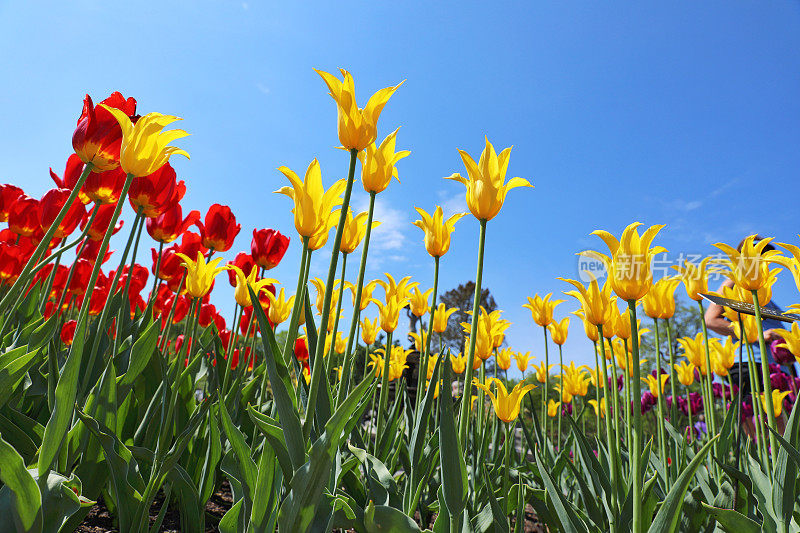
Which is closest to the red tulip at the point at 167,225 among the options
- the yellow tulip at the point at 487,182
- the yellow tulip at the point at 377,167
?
the yellow tulip at the point at 377,167

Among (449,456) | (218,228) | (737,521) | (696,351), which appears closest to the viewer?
(449,456)

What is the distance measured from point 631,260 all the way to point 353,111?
1065 millimetres

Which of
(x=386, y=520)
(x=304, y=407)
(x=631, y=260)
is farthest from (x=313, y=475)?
(x=631, y=260)

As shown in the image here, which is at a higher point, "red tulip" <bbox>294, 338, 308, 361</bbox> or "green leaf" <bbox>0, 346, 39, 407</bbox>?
"red tulip" <bbox>294, 338, 308, 361</bbox>

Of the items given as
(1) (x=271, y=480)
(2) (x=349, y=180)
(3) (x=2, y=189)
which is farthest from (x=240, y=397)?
(3) (x=2, y=189)

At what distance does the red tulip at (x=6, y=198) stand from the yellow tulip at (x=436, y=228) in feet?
A: 9.35

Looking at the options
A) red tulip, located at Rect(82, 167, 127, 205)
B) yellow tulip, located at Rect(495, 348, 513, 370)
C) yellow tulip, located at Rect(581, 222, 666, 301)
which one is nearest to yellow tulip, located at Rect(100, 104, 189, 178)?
red tulip, located at Rect(82, 167, 127, 205)

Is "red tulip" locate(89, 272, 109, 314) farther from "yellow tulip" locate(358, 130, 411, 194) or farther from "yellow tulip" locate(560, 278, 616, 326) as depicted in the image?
"yellow tulip" locate(560, 278, 616, 326)

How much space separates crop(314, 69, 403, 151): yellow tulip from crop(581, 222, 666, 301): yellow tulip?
0.84 meters

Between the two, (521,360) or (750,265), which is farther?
(521,360)

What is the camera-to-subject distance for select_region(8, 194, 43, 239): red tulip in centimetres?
294

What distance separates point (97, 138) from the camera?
1420mm

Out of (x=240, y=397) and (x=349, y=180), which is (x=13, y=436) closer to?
(x=240, y=397)

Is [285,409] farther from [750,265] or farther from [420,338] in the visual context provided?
[420,338]
